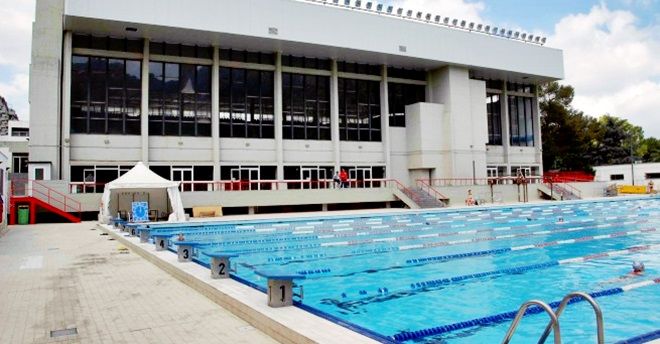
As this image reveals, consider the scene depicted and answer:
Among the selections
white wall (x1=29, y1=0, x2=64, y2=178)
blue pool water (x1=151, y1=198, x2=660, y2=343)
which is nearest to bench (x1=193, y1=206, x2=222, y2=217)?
blue pool water (x1=151, y1=198, x2=660, y2=343)

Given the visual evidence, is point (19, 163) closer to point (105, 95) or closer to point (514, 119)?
point (105, 95)

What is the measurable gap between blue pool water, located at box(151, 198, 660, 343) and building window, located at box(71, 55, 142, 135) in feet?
36.4

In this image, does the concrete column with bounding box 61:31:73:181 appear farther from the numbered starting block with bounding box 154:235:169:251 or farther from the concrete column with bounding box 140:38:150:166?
the numbered starting block with bounding box 154:235:169:251

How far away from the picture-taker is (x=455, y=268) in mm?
8203

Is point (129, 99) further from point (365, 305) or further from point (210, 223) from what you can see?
point (365, 305)

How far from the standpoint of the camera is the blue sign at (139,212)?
54.0ft

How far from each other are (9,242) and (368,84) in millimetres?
22601

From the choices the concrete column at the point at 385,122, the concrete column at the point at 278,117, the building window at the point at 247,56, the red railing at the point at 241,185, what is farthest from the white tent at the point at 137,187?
the concrete column at the point at 385,122

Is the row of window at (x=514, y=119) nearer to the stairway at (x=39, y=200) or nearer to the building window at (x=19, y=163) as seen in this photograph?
the stairway at (x=39, y=200)

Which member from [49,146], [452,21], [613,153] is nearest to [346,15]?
[452,21]

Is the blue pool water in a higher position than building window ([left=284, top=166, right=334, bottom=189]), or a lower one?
lower

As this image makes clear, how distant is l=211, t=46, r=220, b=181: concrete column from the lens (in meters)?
25.1

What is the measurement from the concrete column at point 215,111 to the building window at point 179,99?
0.59 metres

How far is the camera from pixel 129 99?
2427 centimetres
